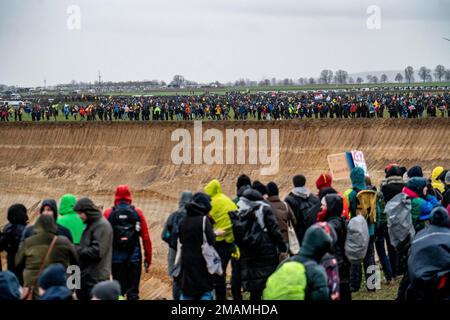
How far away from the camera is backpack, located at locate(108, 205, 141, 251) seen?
431 inches

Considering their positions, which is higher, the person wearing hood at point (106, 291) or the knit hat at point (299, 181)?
the knit hat at point (299, 181)

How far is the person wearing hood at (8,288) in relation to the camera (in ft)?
27.4

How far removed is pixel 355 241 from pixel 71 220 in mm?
3768

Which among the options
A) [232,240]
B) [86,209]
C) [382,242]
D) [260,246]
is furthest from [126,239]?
[382,242]

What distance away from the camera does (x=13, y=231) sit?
425 inches

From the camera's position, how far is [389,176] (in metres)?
13.9

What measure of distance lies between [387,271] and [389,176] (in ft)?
5.11

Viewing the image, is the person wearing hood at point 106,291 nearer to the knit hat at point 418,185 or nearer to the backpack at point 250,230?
the backpack at point 250,230

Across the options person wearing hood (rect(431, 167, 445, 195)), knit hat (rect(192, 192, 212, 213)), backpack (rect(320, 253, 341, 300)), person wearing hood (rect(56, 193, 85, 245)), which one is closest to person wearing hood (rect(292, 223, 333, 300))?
backpack (rect(320, 253, 341, 300))

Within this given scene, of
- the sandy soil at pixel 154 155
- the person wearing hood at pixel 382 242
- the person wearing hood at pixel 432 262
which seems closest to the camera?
the person wearing hood at pixel 432 262

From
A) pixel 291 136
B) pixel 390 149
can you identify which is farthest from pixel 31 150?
pixel 390 149

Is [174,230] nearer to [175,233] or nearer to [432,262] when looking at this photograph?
[175,233]

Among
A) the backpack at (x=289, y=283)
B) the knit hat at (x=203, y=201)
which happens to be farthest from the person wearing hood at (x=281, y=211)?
the backpack at (x=289, y=283)
